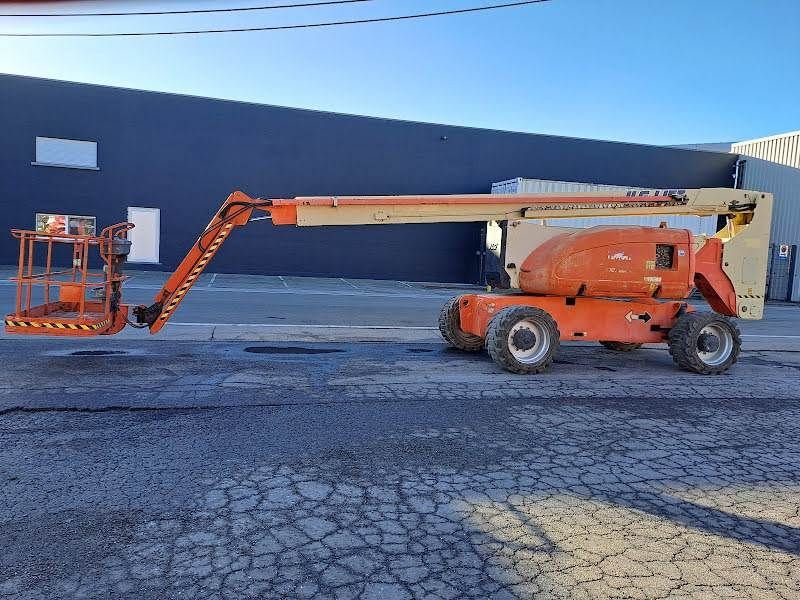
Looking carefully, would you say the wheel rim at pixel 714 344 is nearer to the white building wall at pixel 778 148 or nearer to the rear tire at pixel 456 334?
the rear tire at pixel 456 334

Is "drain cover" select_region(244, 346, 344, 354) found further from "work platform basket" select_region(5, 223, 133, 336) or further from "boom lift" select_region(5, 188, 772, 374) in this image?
"work platform basket" select_region(5, 223, 133, 336)

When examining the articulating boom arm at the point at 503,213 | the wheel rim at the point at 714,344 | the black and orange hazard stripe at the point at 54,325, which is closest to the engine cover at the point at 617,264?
the articulating boom arm at the point at 503,213

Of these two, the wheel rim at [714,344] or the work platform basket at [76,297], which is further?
the wheel rim at [714,344]

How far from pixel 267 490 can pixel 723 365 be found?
7.12 m

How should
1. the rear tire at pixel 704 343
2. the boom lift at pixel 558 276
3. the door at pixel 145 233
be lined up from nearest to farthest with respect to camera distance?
1. the boom lift at pixel 558 276
2. the rear tire at pixel 704 343
3. the door at pixel 145 233

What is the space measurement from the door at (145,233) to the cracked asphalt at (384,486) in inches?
739

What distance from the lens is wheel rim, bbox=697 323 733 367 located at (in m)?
8.58

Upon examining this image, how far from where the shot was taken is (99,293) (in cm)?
815

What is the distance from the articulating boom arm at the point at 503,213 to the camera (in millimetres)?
7805

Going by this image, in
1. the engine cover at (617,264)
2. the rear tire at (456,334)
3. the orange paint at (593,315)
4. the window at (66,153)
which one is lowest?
the rear tire at (456,334)

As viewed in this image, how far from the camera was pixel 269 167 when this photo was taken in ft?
84.5

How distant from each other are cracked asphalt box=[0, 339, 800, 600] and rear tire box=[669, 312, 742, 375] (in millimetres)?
1114

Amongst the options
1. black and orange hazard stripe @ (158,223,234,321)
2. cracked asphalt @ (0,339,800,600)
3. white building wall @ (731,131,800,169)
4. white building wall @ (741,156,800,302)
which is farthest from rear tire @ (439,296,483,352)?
white building wall @ (731,131,800,169)

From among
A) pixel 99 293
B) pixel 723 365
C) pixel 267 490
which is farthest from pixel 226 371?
pixel 723 365
